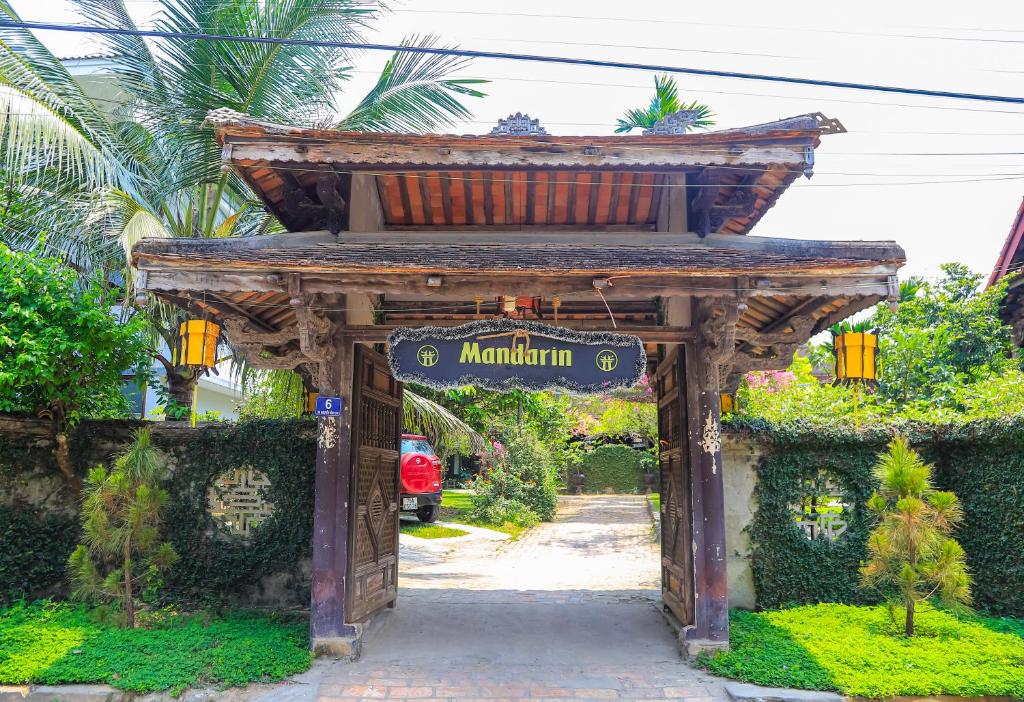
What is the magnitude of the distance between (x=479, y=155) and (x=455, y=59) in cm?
513

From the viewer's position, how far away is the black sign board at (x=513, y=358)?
264 inches

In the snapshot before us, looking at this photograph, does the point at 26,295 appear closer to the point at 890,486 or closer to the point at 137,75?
the point at 137,75

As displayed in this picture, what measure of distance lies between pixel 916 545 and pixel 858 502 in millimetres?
1727

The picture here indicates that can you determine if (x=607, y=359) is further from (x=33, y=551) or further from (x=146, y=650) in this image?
(x=33, y=551)

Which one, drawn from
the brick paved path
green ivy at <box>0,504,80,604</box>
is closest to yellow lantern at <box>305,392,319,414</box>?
the brick paved path

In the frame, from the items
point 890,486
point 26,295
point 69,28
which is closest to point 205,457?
point 26,295

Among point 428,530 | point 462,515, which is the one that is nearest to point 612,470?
point 462,515

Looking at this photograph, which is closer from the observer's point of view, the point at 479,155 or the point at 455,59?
the point at 479,155

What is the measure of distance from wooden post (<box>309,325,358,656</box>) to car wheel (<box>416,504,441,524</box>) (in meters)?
11.1

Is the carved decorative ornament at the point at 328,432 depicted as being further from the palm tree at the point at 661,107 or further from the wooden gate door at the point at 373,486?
the palm tree at the point at 661,107

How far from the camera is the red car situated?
55.6 ft

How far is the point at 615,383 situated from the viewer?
668 centimetres

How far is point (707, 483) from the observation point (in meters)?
7.19

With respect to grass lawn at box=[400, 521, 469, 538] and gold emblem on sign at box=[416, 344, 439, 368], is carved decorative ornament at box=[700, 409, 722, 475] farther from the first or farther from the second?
grass lawn at box=[400, 521, 469, 538]
